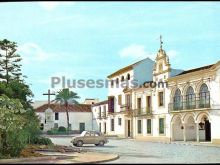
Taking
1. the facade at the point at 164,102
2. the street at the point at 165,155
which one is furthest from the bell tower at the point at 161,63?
the street at the point at 165,155

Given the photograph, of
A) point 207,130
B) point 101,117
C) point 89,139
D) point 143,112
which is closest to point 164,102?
point 143,112

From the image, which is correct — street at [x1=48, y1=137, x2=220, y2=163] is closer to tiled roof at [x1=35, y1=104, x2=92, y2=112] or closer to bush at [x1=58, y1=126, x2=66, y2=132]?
bush at [x1=58, y1=126, x2=66, y2=132]

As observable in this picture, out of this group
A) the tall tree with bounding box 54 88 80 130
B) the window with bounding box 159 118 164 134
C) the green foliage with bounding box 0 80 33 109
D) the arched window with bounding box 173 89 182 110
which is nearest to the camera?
the green foliage with bounding box 0 80 33 109

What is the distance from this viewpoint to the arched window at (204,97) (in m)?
34.0

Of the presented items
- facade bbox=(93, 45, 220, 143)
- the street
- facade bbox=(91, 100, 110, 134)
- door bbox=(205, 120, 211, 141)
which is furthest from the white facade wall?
the street

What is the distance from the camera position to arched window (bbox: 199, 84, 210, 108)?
3403cm

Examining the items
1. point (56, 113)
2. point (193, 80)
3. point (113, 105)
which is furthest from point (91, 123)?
point (193, 80)

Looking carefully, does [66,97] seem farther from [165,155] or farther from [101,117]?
[165,155]

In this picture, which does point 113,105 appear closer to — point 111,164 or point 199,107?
point 199,107

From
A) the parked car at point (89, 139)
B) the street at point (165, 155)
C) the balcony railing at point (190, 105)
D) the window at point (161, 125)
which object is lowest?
the street at point (165, 155)

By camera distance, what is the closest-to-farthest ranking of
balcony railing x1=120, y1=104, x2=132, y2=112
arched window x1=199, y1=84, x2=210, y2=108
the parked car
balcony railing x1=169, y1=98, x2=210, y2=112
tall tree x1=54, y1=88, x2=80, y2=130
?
the parked car
arched window x1=199, y1=84, x2=210, y2=108
balcony railing x1=169, y1=98, x2=210, y2=112
balcony railing x1=120, y1=104, x2=132, y2=112
tall tree x1=54, y1=88, x2=80, y2=130

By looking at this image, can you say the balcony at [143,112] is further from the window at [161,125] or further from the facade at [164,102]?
the window at [161,125]

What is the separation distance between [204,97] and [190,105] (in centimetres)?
220

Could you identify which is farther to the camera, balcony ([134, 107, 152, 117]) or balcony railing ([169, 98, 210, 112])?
balcony ([134, 107, 152, 117])
